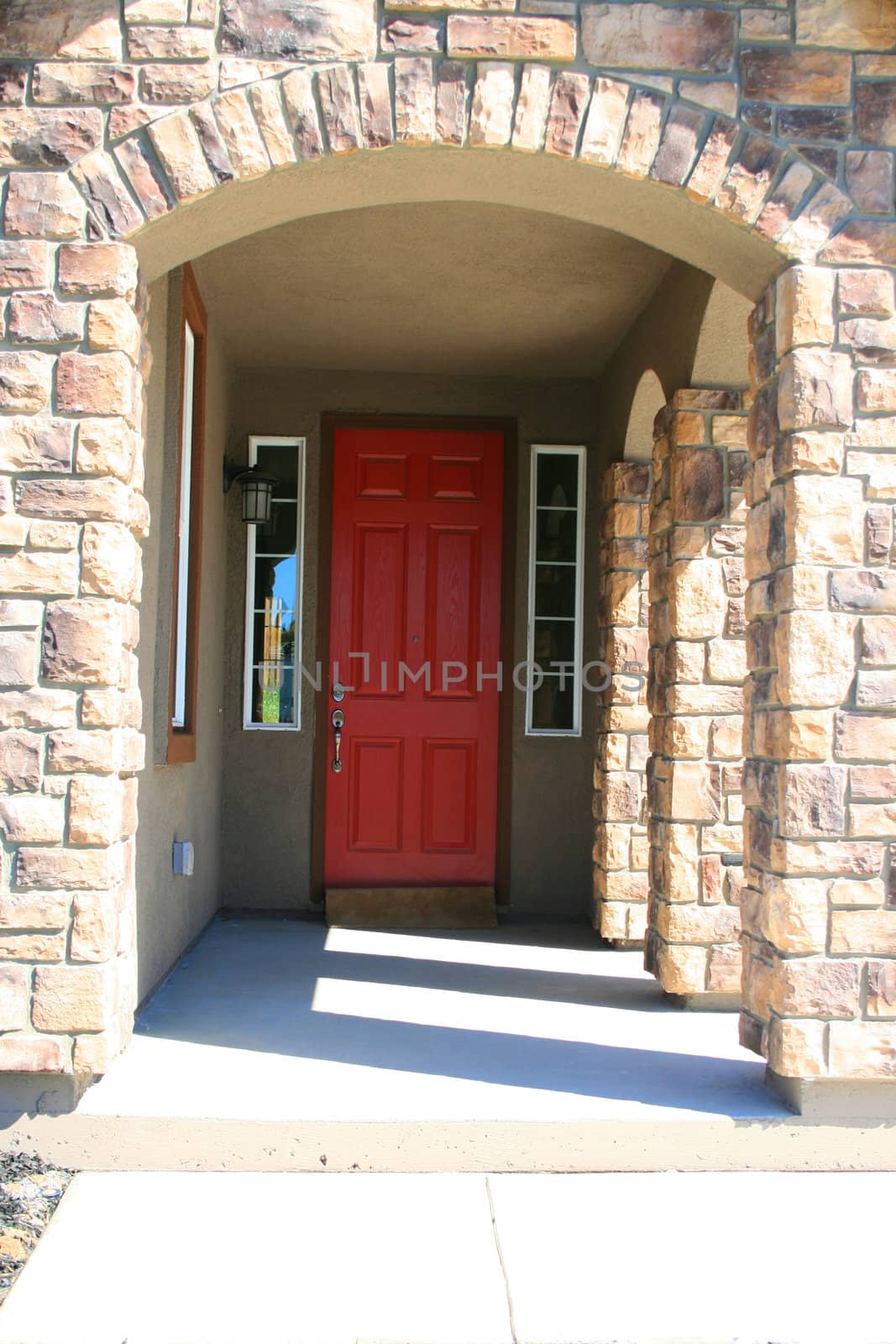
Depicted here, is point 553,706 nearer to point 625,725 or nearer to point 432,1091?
point 625,725

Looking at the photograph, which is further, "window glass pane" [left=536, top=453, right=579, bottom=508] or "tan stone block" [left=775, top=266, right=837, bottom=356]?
"window glass pane" [left=536, top=453, right=579, bottom=508]

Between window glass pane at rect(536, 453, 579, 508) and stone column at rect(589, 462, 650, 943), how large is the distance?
74cm

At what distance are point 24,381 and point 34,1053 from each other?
5.21 ft

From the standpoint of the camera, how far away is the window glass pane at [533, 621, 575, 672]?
597cm

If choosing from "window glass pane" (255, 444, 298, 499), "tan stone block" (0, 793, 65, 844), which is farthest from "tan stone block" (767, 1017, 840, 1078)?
"window glass pane" (255, 444, 298, 499)

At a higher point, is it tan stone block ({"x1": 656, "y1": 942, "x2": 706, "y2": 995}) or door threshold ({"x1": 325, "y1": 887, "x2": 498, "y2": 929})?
tan stone block ({"x1": 656, "y1": 942, "x2": 706, "y2": 995})

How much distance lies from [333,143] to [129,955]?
2140mm

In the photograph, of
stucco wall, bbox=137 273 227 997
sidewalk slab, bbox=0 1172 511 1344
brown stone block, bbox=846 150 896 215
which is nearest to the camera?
sidewalk slab, bbox=0 1172 511 1344

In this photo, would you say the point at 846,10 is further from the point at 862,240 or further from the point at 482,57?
the point at 482,57

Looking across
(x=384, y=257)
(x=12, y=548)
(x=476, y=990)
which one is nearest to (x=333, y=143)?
(x=12, y=548)

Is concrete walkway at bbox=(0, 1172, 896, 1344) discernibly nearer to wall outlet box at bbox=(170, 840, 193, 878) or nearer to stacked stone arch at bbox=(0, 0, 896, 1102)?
stacked stone arch at bbox=(0, 0, 896, 1102)

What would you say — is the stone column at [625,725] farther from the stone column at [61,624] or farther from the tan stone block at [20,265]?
the tan stone block at [20,265]

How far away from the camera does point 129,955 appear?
314 centimetres

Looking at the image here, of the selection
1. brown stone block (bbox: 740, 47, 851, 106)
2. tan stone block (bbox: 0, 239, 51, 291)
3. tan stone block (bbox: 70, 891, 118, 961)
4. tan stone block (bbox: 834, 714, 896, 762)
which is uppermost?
brown stone block (bbox: 740, 47, 851, 106)
